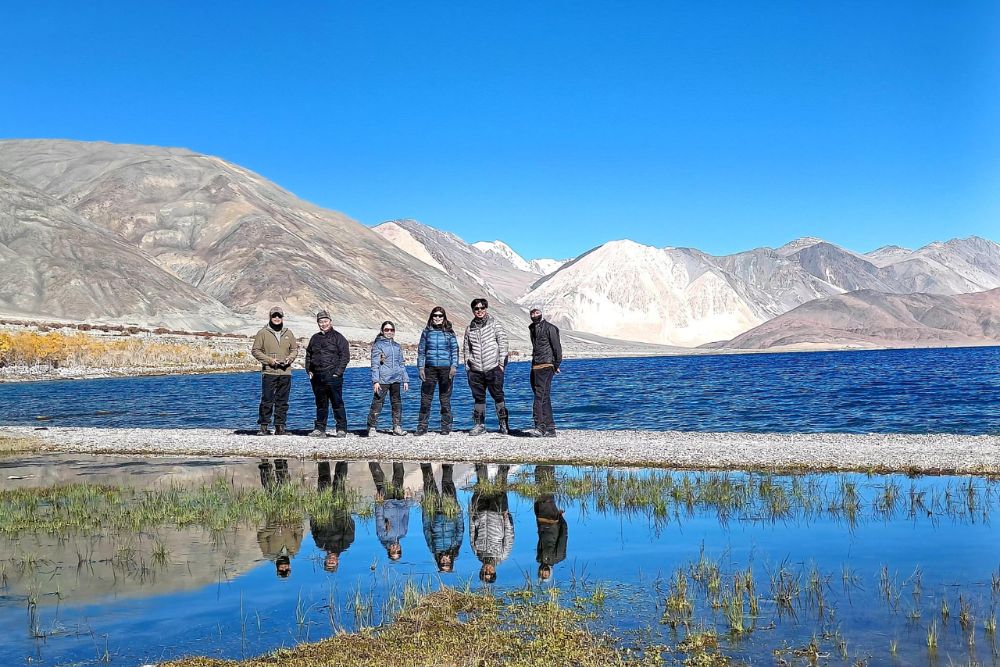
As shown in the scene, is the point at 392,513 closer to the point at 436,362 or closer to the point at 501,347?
the point at 501,347

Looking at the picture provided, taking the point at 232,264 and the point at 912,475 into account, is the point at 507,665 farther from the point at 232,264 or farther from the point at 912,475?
the point at 232,264

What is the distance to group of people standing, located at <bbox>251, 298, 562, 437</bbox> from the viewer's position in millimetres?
19562

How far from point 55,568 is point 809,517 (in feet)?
27.7

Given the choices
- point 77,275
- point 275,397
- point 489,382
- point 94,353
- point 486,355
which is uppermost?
point 77,275

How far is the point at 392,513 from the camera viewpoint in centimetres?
1174

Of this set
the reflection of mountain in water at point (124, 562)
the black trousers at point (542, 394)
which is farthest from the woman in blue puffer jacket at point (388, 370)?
the reflection of mountain in water at point (124, 562)

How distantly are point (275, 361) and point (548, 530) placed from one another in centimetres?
1137

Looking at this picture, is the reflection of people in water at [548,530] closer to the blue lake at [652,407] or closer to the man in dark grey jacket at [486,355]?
the man in dark grey jacket at [486,355]

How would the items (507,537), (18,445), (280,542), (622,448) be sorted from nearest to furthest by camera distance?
(280,542) → (507,537) → (622,448) → (18,445)

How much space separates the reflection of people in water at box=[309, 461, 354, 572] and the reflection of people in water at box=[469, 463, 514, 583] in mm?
1415

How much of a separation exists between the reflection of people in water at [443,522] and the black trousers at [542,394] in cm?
533

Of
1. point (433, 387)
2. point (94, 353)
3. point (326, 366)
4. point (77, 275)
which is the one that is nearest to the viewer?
point (326, 366)

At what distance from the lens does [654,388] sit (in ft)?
170

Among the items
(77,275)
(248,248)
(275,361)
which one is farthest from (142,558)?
(248,248)
